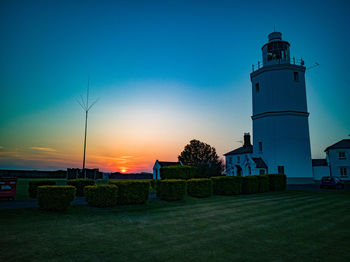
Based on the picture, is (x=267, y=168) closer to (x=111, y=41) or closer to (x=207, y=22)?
(x=207, y=22)

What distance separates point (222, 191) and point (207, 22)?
1396 centimetres

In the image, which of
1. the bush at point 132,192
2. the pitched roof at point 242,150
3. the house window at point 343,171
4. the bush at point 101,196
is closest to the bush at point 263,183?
the bush at point 132,192

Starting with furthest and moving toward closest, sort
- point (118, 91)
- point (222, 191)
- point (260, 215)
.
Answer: point (118, 91), point (222, 191), point (260, 215)

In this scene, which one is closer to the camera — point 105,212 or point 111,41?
point 105,212

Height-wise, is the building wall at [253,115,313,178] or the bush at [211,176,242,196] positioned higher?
the building wall at [253,115,313,178]

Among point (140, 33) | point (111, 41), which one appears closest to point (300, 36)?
point (140, 33)

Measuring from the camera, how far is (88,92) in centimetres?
1848

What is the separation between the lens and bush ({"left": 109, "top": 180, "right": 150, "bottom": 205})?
471 inches

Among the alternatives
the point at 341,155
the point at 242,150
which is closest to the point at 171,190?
the point at 242,150

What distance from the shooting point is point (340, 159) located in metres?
44.8

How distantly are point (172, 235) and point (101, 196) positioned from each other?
566 centimetres

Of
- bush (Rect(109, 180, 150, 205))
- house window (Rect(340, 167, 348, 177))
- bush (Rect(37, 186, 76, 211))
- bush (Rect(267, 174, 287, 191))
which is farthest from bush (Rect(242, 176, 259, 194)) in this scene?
house window (Rect(340, 167, 348, 177))

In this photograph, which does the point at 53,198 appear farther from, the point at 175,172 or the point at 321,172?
the point at 321,172

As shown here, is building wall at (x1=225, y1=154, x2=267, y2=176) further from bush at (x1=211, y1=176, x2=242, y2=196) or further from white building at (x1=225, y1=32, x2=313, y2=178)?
bush at (x1=211, y1=176, x2=242, y2=196)
